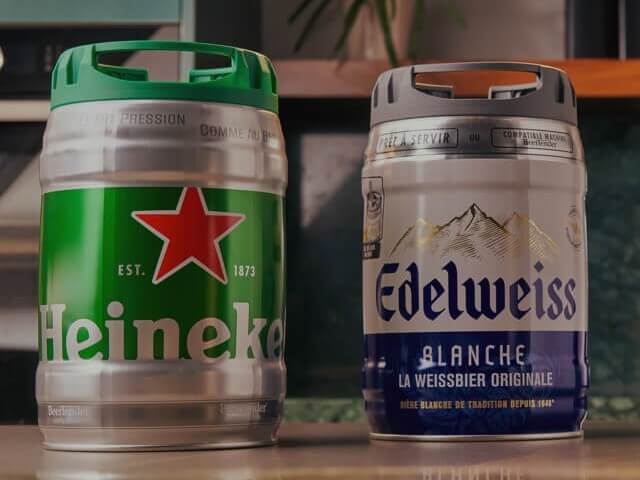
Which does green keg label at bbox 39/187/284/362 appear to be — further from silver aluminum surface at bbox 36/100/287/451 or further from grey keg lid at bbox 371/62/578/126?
grey keg lid at bbox 371/62/578/126

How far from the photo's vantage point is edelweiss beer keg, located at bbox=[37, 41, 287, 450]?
550mm

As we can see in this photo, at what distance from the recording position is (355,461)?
509 millimetres

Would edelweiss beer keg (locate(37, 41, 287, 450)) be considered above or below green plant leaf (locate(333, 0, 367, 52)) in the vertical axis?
below

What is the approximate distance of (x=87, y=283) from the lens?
0.56 m

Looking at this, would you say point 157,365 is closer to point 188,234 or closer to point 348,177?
point 188,234

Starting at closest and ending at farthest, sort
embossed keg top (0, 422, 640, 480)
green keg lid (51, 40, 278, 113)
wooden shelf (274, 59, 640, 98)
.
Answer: embossed keg top (0, 422, 640, 480)
green keg lid (51, 40, 278, 113)
wooden shelf (274, 59, 640, 98)

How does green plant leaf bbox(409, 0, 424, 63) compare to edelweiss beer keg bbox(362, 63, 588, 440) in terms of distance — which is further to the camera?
green plant leaf bbox(409, 0, 424, 63)

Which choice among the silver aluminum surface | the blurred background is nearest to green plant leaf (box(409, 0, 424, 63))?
the blurred background

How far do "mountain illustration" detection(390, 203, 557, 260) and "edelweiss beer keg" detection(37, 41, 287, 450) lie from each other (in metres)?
0.09

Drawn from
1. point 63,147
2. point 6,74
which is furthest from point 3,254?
point 63,147

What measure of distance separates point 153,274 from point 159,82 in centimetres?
10

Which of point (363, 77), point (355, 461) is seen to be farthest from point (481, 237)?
point (363, 77)

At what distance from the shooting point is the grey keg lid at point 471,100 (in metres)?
0.63

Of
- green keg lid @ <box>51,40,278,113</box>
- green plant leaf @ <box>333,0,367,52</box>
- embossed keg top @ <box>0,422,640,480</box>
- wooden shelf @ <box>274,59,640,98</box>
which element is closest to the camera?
embossed keg top @ <box>0,422,640,480</box>
